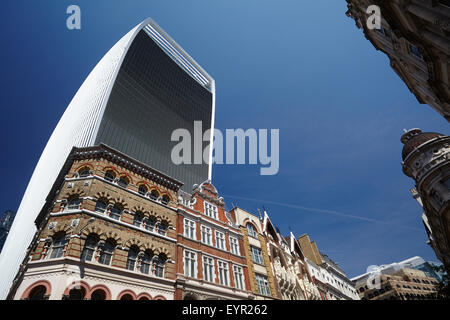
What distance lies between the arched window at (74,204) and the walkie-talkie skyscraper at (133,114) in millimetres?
38369

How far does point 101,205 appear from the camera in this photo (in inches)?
816

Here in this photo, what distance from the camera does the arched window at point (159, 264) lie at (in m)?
20.9

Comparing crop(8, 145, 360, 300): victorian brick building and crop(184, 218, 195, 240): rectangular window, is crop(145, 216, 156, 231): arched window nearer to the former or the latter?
crop(8, 145, 360, 300): victorian brick building

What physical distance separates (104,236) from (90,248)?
125cm

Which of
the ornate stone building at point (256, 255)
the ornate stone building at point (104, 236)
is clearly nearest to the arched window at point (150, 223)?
the ornate stone building at point (104, 236)

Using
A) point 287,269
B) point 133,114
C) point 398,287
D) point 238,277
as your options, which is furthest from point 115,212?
point 398,287

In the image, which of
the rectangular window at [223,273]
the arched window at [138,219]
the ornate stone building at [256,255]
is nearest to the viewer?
the arched window at [138,219]

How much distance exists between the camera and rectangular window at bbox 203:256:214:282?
79.0 ft

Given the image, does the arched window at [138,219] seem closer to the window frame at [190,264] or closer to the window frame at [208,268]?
the window frame at [190,264]

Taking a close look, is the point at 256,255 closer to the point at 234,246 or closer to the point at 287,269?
the point at 234,246
